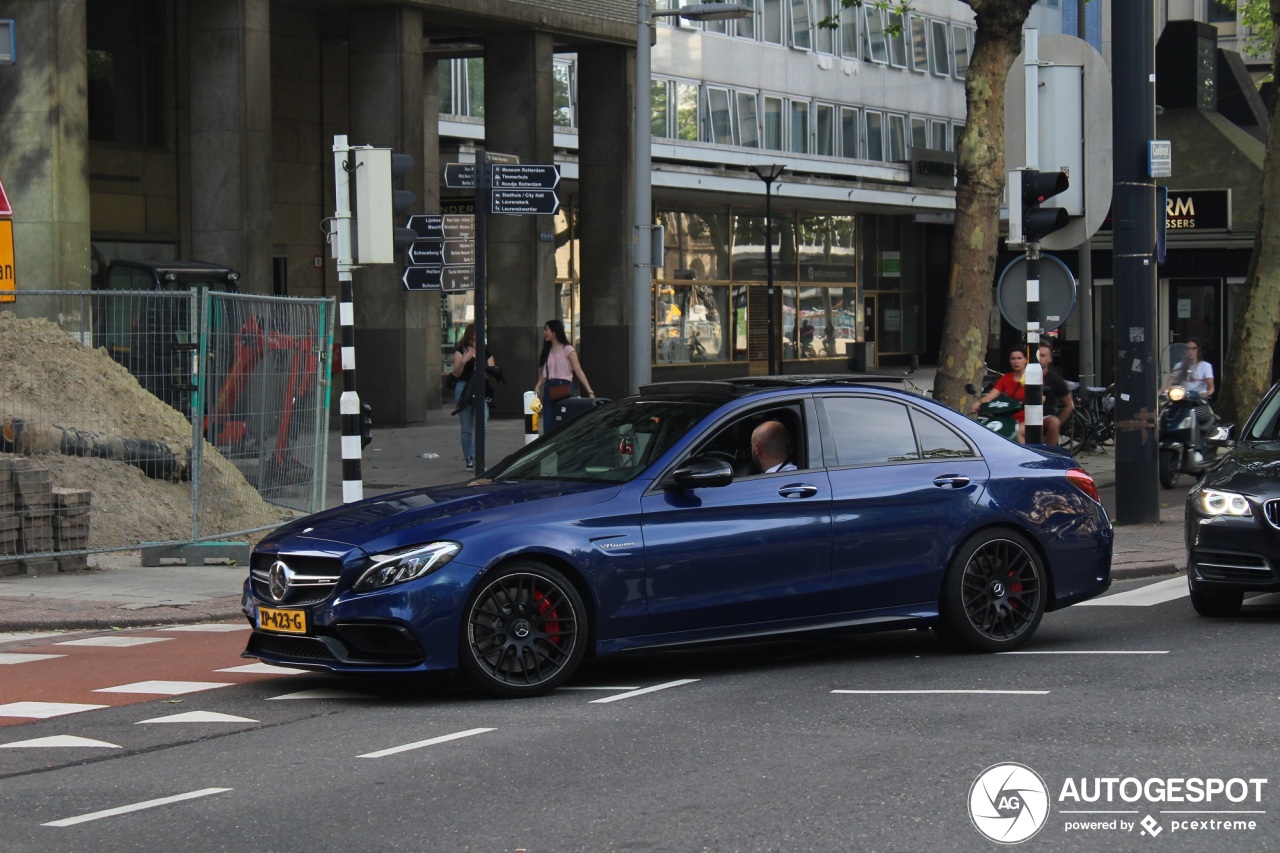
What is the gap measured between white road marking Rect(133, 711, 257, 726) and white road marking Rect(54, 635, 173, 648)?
2572 millimetres

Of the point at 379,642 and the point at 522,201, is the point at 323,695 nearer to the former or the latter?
the point at 379,642

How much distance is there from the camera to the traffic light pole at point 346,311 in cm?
1349

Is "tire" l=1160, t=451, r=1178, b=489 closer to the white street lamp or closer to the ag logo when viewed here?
the white street lamp

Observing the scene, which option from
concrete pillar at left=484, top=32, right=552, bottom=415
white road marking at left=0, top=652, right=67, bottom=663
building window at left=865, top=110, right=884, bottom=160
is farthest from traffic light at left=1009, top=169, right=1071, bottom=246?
building window at left=865, top=110, right=884, bottom=160

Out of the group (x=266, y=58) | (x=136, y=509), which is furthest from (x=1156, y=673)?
(x=266, y=58)

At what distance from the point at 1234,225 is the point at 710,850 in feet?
97.8

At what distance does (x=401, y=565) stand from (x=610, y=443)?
5.23ft

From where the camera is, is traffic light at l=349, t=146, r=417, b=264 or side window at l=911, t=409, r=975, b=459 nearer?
side window at l=911, t=409, r=975, b=459

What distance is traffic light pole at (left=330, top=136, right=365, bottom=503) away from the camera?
44.3 feet

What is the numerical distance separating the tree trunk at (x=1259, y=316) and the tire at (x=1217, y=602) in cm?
1504

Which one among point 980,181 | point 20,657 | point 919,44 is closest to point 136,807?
point 20,657

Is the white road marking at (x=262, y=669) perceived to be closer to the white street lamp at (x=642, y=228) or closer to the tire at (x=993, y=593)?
the tire at (x=993, y=593)

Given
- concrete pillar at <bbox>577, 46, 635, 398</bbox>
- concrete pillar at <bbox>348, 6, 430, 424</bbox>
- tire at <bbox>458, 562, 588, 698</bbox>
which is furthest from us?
concrete pillar at <bbox>577, 46, 635, 398</bbox>

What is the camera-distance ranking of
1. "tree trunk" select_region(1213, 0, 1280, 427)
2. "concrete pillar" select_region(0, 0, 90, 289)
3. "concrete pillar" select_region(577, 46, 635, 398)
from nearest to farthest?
1. "concrete pillar" select_region(0, 0, 90, 289)
2. "tree trunk" select_region(1213, 0, 1280, 427)
3. "concrete pillar" select_region(577, 46, 635, 398)
